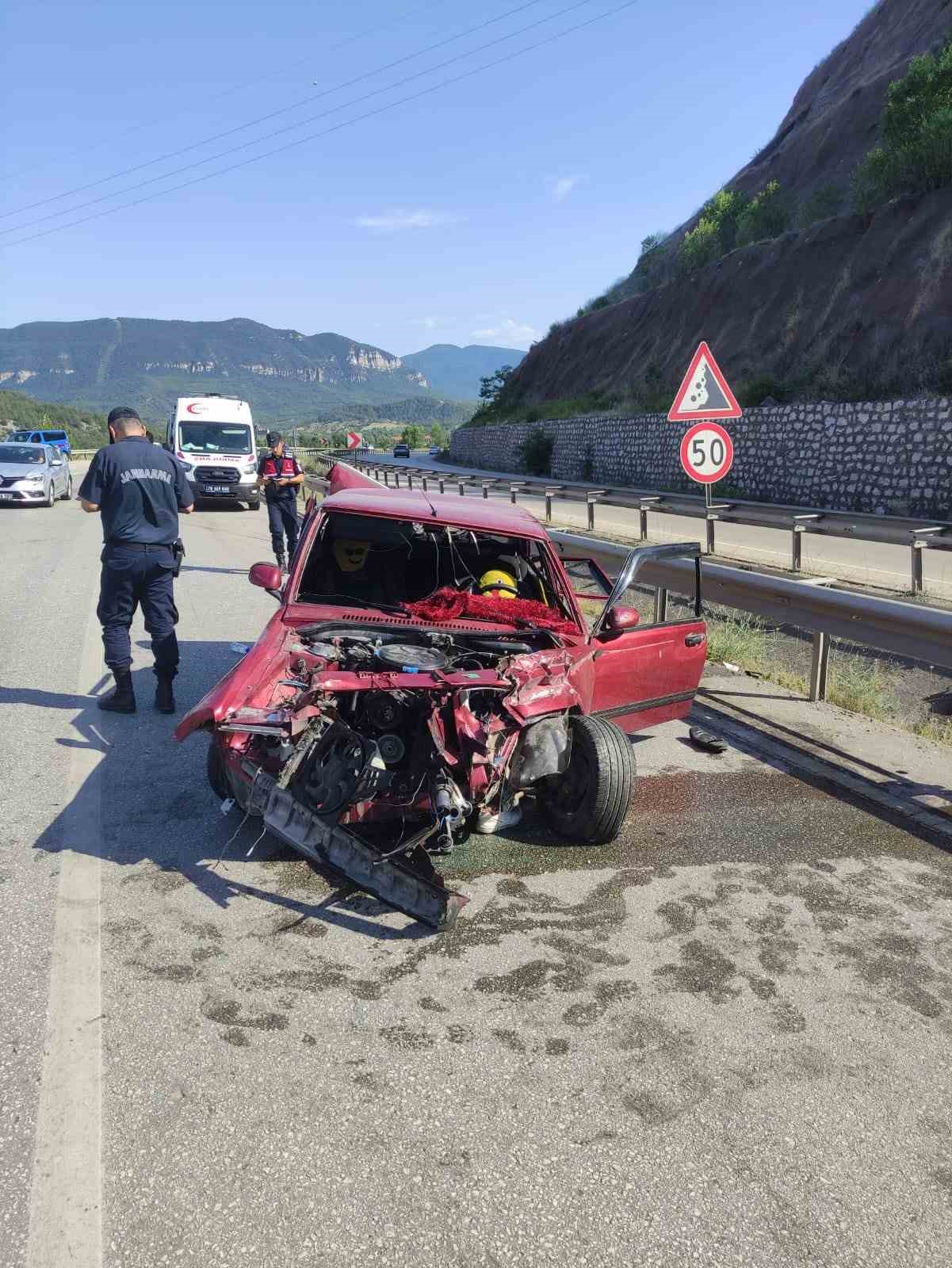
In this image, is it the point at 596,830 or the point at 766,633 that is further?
the point at 766,633

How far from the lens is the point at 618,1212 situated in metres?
2.51

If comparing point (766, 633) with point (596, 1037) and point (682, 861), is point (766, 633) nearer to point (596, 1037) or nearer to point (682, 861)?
point (682, 861)

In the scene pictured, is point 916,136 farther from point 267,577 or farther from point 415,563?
point 267,577

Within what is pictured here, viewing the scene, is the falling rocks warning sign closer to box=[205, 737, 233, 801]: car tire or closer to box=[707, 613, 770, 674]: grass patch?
box=[707, 613, 770, 674]: grass patch

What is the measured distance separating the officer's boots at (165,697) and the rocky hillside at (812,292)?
2264 cm

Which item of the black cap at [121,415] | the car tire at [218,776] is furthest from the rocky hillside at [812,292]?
the car tire at [218,776]

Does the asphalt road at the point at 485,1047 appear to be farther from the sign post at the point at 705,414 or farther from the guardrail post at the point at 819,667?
the sign post at the point at 705,414

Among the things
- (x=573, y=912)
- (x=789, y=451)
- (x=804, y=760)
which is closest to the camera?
(x=573, y=912)

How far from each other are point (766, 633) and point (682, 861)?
6.97 metres

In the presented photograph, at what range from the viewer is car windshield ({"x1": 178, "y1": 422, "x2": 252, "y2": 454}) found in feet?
84.3

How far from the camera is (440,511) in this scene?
6.18m

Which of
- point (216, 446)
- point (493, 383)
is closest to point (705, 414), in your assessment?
point (216, 446)

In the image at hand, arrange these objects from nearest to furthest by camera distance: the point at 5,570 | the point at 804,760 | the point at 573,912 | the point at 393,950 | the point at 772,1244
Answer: the point at 772,1244 → the point at 393,950 → the point at 573,912 → the point at 804,760 → the point at 5,570

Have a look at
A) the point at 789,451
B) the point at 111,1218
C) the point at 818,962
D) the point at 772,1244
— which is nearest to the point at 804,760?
the point at 818,962
